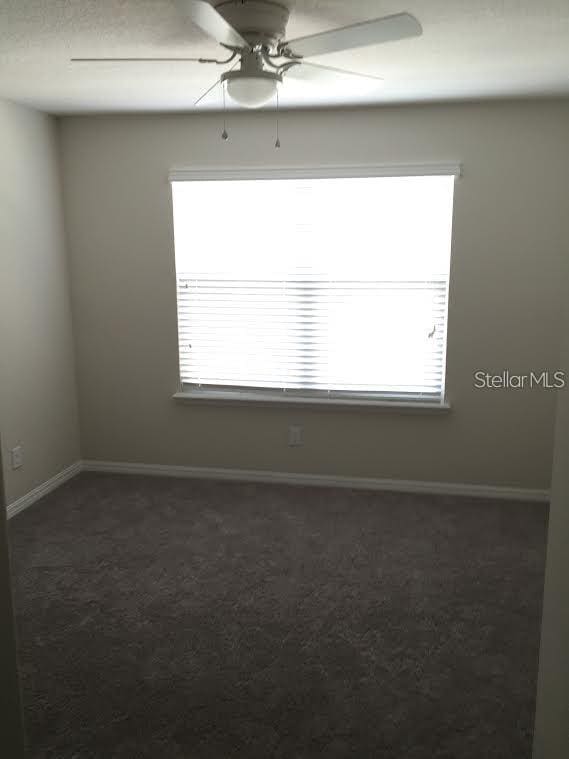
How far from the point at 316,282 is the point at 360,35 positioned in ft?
7.03

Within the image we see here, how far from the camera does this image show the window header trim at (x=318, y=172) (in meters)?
3.85

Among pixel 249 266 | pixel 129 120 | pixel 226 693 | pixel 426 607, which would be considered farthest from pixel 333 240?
pixel 226 693

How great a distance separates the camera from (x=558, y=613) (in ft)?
4.58

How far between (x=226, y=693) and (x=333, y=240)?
8.99 ft

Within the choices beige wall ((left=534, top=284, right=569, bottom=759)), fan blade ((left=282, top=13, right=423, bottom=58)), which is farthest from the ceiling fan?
beige wall ((left=534, top=284, right=569, bottom=759))

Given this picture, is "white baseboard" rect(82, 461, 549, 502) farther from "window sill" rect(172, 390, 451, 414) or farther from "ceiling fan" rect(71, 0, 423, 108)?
"ceiling fan" rect(71, 0, 423, 108)

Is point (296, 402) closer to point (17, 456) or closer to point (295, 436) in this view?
point (295, 436)

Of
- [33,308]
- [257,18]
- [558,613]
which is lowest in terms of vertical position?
[558,613]

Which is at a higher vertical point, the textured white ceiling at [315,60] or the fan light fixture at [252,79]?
the textured white ceiling at [315,60]

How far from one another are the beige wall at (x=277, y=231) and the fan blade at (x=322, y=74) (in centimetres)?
142

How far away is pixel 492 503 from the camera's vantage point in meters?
4.07

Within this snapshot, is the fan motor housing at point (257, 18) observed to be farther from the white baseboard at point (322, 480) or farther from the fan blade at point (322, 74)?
the white baseboard at point (322, 480)

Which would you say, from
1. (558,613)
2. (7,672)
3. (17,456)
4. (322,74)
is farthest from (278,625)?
(322,74)

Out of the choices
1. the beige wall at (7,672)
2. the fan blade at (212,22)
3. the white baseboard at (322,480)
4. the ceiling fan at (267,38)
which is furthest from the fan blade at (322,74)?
the white baseboard at (322,480)
